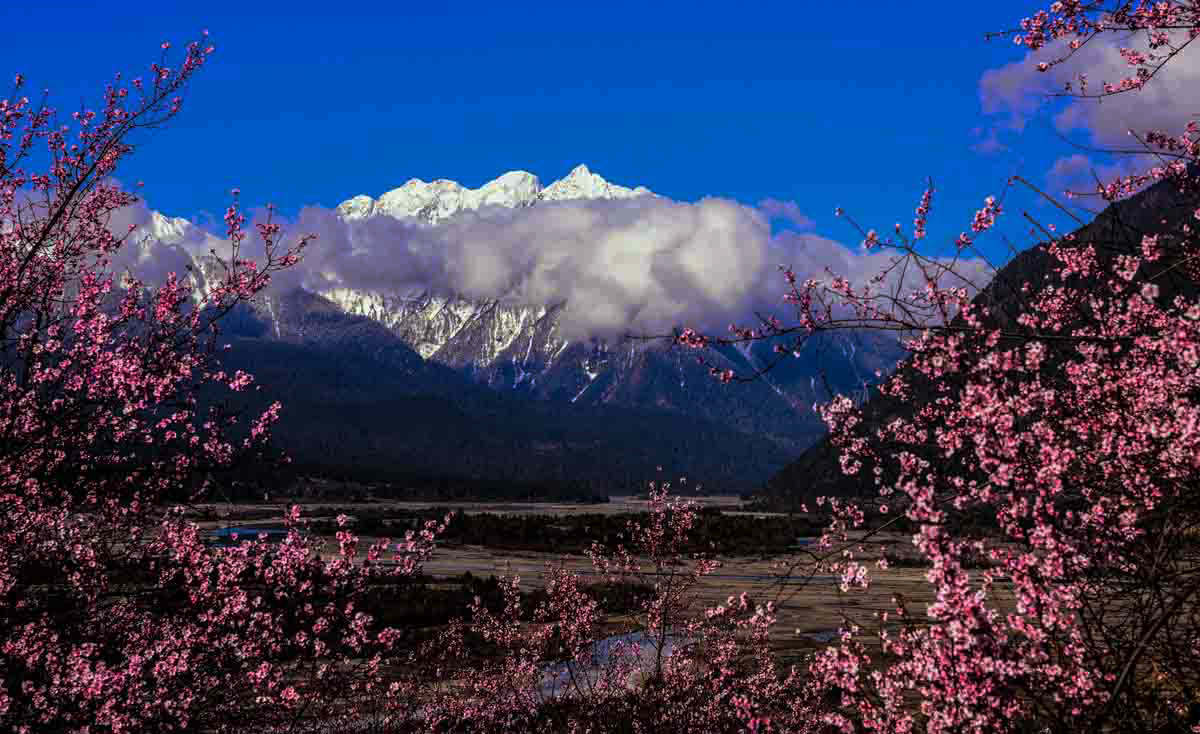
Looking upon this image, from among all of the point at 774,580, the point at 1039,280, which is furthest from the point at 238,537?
the point at 1039,280

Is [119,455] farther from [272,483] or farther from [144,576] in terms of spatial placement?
[272,483]

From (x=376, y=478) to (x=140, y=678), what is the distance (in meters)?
194

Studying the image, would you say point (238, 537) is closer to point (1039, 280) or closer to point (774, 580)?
point (774, 580)

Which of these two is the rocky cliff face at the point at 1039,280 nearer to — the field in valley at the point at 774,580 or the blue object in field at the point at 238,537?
the field in valley at the point at 774,580

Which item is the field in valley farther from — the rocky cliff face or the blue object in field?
the rocky cliff face

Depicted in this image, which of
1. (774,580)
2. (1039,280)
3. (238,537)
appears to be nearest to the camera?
(1039,280)

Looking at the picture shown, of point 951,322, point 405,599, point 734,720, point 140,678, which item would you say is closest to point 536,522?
point 405,599

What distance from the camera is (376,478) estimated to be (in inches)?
7667

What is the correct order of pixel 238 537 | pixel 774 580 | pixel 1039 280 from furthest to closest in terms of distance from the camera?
pixel 774 580, pixel 238 537, pixel 1039 280

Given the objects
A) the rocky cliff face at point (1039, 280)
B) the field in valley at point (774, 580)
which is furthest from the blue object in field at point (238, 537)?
the rocky cliff face at point (1039, 280)

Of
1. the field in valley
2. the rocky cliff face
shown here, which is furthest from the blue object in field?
the rocky cliff face

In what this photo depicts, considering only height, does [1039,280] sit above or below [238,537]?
above

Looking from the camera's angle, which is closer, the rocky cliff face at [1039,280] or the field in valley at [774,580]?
the rocky cliff face at [1039,280]

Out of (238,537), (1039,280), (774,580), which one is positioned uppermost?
(1039,280)
